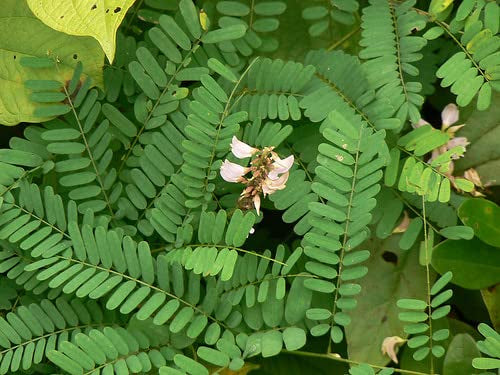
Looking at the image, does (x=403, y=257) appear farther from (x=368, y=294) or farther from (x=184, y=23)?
(x=184, y=23)

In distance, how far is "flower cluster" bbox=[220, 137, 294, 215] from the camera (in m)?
1.15

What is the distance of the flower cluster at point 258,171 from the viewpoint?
1.15 meters

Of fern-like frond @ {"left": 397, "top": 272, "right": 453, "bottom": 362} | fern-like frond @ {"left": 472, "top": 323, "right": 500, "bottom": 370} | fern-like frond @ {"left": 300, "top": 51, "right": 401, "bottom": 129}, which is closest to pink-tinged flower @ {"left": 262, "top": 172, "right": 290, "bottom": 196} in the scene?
fern-like frond @ {"left": 300, "top": 51, "right": 401, "bottom": 129}

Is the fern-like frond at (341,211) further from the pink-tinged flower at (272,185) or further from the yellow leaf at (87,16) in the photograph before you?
the yellow leaf at (87,16)

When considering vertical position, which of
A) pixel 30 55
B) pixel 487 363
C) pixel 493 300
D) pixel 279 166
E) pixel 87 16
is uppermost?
pixel 87 16

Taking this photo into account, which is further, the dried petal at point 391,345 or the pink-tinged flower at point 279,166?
the dried petal at point 391,345

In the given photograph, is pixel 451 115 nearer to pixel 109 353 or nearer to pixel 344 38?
pixel 344 38

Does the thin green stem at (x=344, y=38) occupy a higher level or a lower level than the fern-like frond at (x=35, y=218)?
higher

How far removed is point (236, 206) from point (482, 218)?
1.37 ft

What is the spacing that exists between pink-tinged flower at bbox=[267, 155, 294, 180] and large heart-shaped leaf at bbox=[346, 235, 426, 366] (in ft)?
1.03

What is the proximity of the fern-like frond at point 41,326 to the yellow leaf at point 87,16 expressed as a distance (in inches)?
17.0

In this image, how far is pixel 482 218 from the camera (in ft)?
4.13

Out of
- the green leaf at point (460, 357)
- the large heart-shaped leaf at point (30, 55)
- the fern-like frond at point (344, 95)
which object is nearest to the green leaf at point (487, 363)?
the green leaf at point (460, 357)

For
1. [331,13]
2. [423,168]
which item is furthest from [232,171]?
[331,13]
